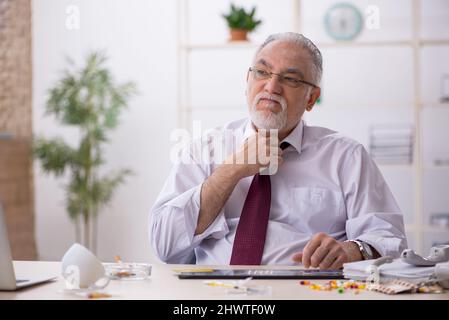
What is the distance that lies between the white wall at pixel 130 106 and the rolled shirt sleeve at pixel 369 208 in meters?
2.78

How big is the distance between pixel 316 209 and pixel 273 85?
0.38m

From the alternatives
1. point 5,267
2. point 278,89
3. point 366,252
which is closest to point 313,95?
point 278,89

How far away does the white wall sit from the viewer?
479 cm

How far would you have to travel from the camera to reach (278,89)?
2.11 m

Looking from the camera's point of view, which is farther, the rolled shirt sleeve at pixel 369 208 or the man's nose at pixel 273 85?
the man's nose at pixel 273 85

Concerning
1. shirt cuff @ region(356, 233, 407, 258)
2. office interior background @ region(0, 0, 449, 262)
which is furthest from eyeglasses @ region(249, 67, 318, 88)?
office interior background @ region(0, 0, 449, 262)

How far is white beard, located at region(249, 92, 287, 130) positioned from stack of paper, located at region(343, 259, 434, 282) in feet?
2.29

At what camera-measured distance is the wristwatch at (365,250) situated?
5.97 feet

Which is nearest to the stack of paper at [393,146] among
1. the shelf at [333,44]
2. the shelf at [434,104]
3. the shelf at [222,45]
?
the shelf at [434,104]

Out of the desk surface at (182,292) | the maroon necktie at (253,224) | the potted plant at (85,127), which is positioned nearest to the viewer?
the desk surface at (182,292)

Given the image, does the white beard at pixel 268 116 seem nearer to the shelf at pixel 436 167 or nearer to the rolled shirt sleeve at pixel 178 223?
the rolled shirt sleeve at pixel 178 223

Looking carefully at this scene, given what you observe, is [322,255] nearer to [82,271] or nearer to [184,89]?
[82,271]
